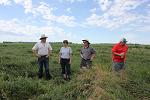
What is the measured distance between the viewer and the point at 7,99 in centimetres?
824

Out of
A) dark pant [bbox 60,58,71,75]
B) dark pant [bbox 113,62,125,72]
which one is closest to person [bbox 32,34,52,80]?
dark pant [bbox 60,58,71,75]

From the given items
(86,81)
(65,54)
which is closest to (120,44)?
(65,54)

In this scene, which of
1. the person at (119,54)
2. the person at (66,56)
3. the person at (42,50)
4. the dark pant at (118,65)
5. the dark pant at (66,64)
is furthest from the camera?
the dark pant at (66,64)

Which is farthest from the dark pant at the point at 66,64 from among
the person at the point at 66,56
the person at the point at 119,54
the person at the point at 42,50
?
the person at the point at 119,54

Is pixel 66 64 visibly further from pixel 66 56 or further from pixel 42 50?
pixel 42 50

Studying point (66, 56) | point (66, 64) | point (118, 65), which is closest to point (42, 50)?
point (66, 56)

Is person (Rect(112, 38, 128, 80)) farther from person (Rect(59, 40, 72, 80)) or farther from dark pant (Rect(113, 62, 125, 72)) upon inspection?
person (Rect(59, 40, 72, 80))

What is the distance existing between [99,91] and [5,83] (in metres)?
2.73

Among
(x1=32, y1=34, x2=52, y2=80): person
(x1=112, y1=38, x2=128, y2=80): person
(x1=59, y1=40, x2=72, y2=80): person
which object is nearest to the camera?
(x1=112, y1=38, x2=128, y2=80): person

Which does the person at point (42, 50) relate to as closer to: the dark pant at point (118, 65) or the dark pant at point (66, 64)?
the dark pant at point (66, 64)

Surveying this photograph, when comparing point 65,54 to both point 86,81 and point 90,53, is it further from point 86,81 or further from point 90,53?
point 86,81

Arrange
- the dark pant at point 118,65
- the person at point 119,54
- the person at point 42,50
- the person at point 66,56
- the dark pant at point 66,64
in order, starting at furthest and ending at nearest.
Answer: the dark pant at point 66,64, the person at point 66,56, the person at point 42,50, the dark pant at point 118,65, the person at point 119,54

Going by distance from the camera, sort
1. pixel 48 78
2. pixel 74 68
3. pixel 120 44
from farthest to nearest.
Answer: pixel 74 68 < pixel 48 78 < pixel 120 44

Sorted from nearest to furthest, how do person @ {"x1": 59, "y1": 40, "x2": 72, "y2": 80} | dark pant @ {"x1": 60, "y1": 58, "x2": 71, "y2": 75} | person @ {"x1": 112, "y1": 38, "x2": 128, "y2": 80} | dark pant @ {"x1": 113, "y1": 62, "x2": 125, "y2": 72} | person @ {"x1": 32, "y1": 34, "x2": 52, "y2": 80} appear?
person @ {"x1": 112, "y1": 38, "x2": 128, "y2": 80} → dark pant @ {"x1": 113, "y1": 62, "x2": 125, "y2": 72} → person @ {"x1": 32, "y1": 34, "x2": 52, "y2": 80} → person @ {"x1": 59, "y1": 40, "x2": 72, "y2": 80} → dark pant @ {"x1": 60, "y1": 58, "x2": 71, "y2": 75}
